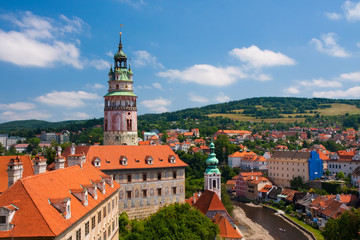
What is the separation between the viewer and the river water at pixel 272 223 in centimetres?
5939

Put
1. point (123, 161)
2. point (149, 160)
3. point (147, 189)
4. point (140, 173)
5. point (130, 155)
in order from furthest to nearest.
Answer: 1. point (149, 160)
2. point (130, 155)
3. point (147, 189)
4. point (140, 173)
5. point (123, 161)

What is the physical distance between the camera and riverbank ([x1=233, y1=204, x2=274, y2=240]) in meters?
58.3

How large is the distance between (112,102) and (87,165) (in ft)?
66.1

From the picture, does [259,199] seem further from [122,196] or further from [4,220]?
[4,220]

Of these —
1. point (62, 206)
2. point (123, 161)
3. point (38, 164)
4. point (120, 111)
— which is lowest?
point (62, 206)

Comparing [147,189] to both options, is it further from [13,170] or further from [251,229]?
[251,229]

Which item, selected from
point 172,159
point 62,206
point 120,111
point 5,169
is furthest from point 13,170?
point 120,111

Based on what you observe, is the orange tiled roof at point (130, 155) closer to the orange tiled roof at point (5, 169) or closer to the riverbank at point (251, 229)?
the orange tiled roof at point (5, 169)

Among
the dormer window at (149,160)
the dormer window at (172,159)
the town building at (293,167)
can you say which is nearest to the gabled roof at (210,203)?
the dormer window at (172,159)

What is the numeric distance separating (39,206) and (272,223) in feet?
185

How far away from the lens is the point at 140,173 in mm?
45719

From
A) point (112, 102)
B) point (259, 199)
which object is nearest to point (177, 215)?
point (112, 102)

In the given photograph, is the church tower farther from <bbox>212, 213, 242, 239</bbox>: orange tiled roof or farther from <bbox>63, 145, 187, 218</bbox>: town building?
<bbox>212, 213, 242, 239</bbox>: orange tiled roof

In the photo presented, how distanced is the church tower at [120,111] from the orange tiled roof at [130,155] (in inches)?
223
